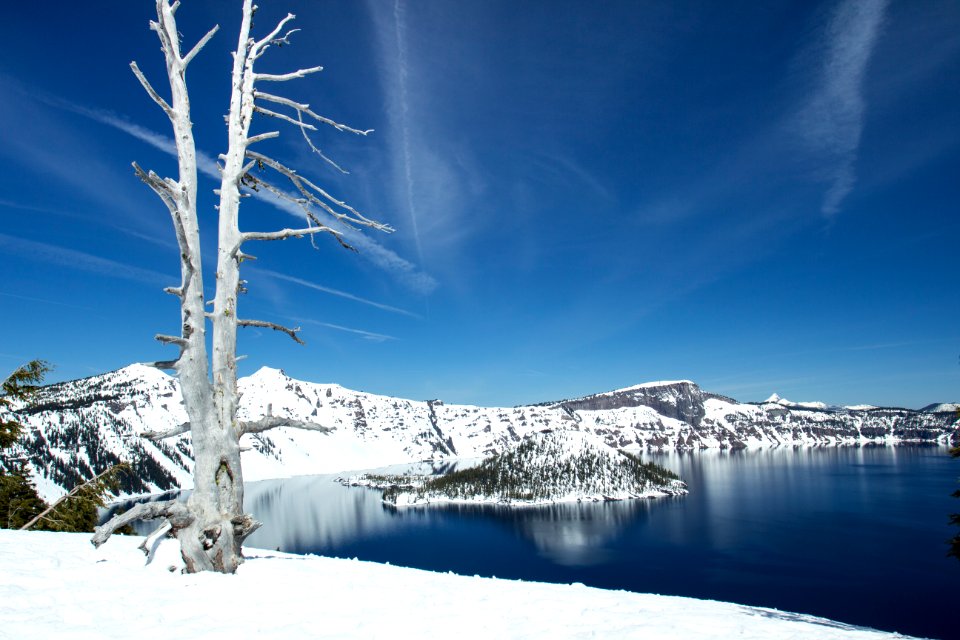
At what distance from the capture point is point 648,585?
65062 millimetres

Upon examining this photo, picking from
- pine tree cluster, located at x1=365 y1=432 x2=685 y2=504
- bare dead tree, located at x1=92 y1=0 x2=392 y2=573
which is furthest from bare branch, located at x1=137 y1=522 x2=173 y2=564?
pine tree cluster, located at x1=365 y1=432 x2=685 y2=504

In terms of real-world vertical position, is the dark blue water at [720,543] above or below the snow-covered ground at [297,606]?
below

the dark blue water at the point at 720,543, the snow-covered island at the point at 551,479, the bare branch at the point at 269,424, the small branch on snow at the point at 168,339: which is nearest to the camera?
the small branch on snow at the point at 168,339

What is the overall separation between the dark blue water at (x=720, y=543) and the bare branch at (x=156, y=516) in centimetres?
6312

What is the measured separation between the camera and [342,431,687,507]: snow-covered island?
15962cm

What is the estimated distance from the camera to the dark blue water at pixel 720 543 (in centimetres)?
5931

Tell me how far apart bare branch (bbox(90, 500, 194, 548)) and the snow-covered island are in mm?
155732

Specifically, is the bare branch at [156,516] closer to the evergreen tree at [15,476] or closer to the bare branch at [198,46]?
the bare branch at [198,46]

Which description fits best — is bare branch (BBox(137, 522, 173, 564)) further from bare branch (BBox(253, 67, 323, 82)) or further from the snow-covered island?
the snow-covered island

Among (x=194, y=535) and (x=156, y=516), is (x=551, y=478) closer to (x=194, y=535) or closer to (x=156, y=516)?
(x=194, y=535)

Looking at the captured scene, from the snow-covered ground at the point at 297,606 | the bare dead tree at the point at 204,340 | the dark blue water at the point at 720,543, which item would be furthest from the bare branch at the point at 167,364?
the dark blue water at the point at 720,543

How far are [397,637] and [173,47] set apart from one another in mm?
8134

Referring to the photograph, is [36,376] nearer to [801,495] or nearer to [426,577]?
[426,577]

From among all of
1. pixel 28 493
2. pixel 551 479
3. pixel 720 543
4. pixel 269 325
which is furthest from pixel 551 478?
pixel 269 325
